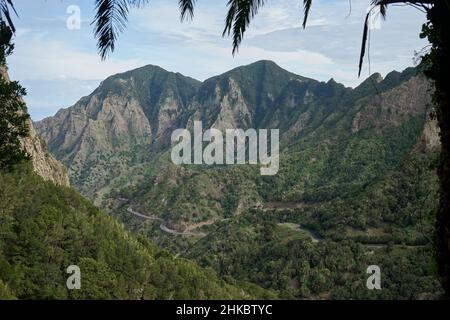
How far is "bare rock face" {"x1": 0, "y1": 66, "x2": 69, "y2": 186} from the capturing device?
6097 cm

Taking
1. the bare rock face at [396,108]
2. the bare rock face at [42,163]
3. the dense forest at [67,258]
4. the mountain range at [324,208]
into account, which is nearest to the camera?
the dense forest at [67,258]

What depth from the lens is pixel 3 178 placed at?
39.7m

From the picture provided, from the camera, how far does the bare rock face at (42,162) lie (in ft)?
200

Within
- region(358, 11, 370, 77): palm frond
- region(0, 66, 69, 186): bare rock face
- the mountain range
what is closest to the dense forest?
region(0, 66, 69, 186): bare rock face

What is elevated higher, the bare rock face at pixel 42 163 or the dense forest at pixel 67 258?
the bare rock face at pixel 42 163

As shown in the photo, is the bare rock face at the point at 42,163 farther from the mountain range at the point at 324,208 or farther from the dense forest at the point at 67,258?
the mountain range at the point at 324,208
